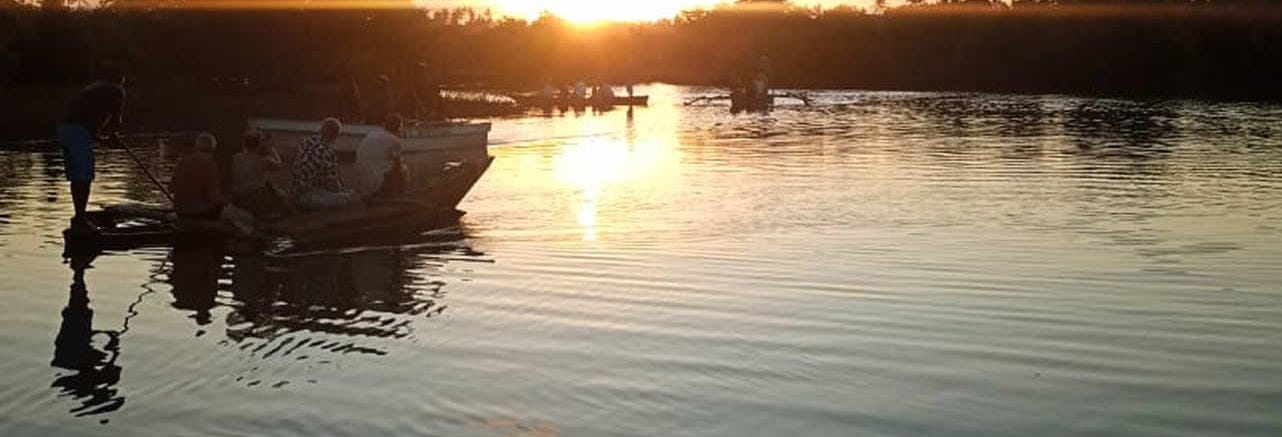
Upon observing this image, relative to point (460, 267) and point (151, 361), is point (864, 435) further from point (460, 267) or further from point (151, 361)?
point (460, 267)

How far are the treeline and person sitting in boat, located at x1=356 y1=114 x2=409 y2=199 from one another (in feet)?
34.2

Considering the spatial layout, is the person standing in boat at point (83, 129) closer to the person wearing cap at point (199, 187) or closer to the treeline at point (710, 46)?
the person wearing cap at point (199, 187)

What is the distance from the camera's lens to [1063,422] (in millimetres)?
7746

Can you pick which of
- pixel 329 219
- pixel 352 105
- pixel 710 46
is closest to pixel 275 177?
pixel 329 219

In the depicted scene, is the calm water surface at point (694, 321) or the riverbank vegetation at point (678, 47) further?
the riverbank vegetation at point (678, 47)

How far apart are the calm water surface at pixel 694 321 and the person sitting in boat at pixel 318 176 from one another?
1072 mm

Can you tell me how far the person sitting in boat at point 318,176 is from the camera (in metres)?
16.2

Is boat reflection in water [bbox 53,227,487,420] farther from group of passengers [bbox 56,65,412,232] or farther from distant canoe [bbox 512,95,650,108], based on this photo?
distant canoe [bbox 512,95,650,108]

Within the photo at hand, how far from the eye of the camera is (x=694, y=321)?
10.5 meters

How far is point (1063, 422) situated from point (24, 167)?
22.8 metres

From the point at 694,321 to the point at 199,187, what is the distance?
6.64 meters

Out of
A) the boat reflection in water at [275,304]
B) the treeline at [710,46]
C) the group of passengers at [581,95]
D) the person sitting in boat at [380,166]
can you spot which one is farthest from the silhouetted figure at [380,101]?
the group of passengers at [581,95]

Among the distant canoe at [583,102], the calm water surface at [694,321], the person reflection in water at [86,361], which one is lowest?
the calm water surface at [694,321]

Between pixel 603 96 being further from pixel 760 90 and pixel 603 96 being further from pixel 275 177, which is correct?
pixel 275 177
